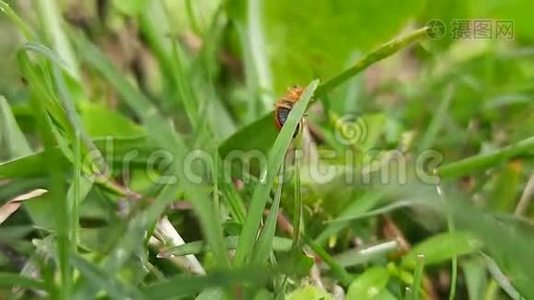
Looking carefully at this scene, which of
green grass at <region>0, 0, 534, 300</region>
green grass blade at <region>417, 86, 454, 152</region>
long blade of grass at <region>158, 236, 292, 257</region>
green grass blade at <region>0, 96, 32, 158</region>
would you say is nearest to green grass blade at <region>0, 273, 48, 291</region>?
green grass at <region>0, 0, 534, 300</region>

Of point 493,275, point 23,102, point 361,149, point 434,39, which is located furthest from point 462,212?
point 434,39

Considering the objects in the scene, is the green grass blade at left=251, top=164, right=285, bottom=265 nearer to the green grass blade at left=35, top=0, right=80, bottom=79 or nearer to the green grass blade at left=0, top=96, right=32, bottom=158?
the green grass blade at left=0, top=96, right=32, bottom=158

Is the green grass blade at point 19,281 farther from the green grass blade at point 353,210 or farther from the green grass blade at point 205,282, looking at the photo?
the green grass blade at point 353,210

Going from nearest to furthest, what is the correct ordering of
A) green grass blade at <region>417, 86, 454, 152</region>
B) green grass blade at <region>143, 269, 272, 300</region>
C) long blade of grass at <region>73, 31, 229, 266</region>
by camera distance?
green grass blade at <region>143, 269, 272, 300</region> → long blade of grass at <region>73, 31, 229, 266</region> → green grass blade at <region>417, 86, 454, 152</region>

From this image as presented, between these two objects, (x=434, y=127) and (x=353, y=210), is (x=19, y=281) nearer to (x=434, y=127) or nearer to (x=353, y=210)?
(x=353, y=210)

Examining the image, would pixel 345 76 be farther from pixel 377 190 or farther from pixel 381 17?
pixel 381 17

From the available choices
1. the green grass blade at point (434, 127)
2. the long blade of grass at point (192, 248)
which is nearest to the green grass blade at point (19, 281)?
the long blade of grass at point (192, 248)

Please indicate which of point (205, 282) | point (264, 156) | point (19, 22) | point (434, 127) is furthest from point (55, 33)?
point (205, 282)
